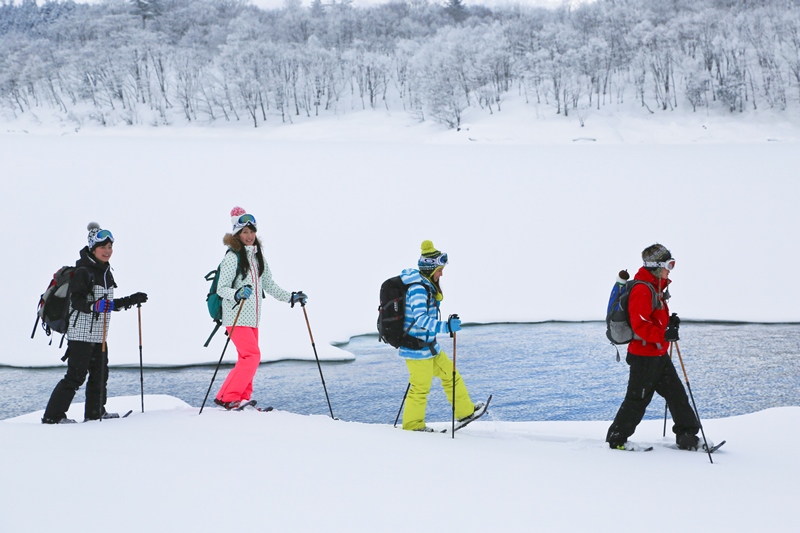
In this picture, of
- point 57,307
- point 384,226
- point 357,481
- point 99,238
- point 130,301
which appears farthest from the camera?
point 384,226

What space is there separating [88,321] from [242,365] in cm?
112

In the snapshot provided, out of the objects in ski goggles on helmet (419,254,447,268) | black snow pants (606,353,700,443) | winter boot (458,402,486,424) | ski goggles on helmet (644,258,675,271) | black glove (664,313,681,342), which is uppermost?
Answer: ski goggles on helmet (419,254,447,268)

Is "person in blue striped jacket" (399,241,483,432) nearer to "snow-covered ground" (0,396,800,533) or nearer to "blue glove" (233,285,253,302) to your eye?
"snow-covered ground" (0,396,800,533)

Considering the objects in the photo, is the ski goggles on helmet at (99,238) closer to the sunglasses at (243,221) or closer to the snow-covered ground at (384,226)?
the sunglasses at (243,221)

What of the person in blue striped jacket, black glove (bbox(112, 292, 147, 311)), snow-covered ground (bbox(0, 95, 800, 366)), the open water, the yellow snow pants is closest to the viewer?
the person in blue striped jacket

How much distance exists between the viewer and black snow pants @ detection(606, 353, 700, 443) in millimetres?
4465

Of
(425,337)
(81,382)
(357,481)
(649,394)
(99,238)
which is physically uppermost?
(99,238)

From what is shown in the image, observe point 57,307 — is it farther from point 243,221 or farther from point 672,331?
point 672,331

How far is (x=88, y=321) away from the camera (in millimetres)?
4953

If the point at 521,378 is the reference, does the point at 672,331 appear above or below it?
above

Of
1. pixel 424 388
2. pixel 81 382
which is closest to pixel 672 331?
pixel 424 388

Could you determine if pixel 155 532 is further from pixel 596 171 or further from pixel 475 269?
pixel 596 171

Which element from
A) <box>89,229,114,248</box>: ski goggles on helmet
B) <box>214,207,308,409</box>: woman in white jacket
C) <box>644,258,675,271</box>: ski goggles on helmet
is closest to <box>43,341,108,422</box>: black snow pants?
<box>89,229,114,248</box>: ski goggles on helmet

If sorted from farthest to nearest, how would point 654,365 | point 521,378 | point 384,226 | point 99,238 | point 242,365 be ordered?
point 384,226 → point 521,378 → point 242,365 → point 99,238 → point 654,365
